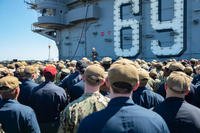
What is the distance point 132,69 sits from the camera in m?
2.96

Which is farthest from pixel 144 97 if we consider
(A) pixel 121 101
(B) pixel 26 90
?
(A) pixel 121 101

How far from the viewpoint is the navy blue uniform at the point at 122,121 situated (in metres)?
2.75

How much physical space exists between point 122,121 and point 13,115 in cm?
187

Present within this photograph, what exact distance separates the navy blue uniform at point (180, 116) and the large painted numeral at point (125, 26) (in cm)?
2081

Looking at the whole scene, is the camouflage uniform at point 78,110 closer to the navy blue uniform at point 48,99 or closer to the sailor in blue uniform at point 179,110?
the sailor in blue uniform at point 179,110

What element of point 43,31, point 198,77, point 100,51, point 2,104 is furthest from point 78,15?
point 2,104

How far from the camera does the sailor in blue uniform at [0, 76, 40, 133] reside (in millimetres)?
4223

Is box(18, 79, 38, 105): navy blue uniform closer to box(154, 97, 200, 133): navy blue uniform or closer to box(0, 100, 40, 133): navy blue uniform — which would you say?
box(0, 100, 40, 133): navy blue uniform

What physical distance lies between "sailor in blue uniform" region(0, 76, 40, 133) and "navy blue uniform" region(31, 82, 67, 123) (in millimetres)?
1952

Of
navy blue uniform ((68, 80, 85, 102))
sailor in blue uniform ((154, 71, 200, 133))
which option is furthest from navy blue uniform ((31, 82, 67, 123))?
sailor in blue uniform ((154, 71, 200, 133))

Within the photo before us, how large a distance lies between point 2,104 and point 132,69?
6.54 feet

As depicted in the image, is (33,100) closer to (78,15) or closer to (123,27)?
(123,27)

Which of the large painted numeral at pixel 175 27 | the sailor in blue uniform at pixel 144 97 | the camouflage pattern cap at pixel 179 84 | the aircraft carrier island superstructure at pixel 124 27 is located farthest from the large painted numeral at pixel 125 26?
the camouflage pattern cap at pixel 179 84

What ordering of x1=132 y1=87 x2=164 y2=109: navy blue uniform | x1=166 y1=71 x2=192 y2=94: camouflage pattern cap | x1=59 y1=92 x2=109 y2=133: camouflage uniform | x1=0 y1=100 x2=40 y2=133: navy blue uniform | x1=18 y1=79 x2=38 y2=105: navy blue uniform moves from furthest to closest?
x1=18 y1=79 x2=38 y2=105: navy blue uniform
x1=132 y1=87 x2=164 y2=109: navy blue uniform
x1=0 y1=100 x2=40 y2=133: navy blue uniform
x1=59 y1=92 x2=109 y2=133: camouflage uniform
x1=166 y1=71 x2=192 y2=94: camouflage pattern cap
